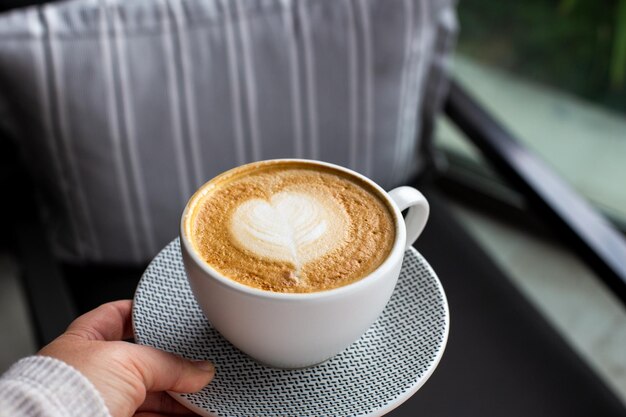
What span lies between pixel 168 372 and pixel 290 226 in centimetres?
13

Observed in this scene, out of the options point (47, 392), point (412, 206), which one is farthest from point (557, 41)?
point (47, 392)

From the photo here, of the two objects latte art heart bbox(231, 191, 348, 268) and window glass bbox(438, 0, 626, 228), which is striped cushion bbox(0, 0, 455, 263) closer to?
latte art heart bbox(231, 191, 348, 268)

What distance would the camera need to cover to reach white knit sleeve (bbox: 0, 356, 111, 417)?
455 mm

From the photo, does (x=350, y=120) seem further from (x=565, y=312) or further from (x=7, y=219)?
(x=565, y=312)

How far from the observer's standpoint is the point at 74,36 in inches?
32.4

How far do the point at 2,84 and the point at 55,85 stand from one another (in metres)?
0.07

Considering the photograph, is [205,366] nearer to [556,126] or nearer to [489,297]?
[489,297]

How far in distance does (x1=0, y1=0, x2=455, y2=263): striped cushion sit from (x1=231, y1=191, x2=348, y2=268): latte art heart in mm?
378

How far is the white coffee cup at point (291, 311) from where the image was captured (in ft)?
1.47

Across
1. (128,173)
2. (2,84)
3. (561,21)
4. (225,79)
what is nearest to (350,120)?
(225,79)

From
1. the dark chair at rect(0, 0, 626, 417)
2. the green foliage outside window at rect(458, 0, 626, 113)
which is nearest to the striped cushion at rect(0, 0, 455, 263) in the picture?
the dark chair at rect(0, 0, 626, 417)

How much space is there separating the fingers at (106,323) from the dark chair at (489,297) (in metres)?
0.19

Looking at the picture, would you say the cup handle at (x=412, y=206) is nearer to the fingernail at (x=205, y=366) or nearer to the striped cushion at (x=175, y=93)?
the fingernail at (x=205, y=366)

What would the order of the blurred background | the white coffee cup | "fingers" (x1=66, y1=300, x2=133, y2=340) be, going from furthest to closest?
the blurred background → "fingers" (x1=66, y1=300, x2=133, y2=340) → the white coffee cup
